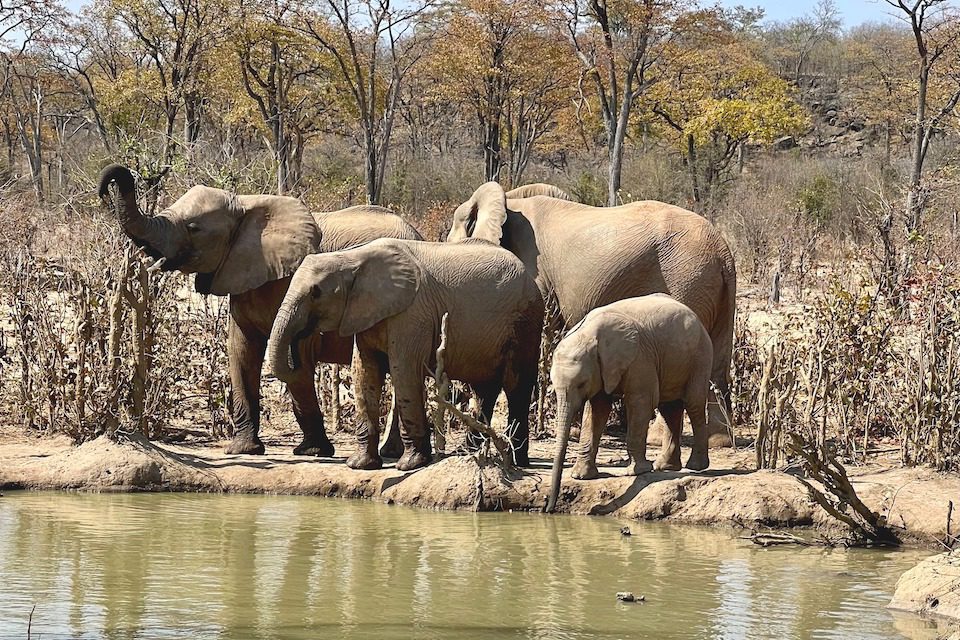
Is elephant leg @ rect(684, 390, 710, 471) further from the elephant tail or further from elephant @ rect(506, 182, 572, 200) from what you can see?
elephant @ rect(506, 182, 572, 200)

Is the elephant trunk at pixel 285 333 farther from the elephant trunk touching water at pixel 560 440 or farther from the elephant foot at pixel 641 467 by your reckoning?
the elephant foot at pixel 641 467

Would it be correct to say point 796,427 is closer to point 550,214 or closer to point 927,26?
point 550,214

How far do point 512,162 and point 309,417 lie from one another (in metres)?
27.1

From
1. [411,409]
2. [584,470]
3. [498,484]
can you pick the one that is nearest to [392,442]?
[411,409]

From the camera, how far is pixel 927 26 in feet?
79.4

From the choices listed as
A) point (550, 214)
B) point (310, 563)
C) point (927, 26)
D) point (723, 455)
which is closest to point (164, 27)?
point (927, 26)

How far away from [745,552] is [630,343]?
1.71m

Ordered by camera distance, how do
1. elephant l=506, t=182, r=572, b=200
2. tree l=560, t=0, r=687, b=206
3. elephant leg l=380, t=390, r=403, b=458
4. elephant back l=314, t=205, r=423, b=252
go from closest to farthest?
elephant leg l=380, t=390, r=403, b=458
elephant back l=314, t=205, r=423, b=252
elephant l=506, t=182, r=572, b=200
tree l=560, t=0, r=687, b=206

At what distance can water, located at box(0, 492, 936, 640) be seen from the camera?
7.38 metres

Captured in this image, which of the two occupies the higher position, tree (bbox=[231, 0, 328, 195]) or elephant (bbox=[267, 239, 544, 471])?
tree (bbox=[231, 0, 328, 195])

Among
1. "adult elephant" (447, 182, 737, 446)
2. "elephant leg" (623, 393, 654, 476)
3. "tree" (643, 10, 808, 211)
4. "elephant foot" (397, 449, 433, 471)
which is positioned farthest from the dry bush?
"tree" (643, 10, 808, 211)

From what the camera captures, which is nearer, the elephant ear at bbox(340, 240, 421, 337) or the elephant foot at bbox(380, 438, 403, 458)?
the elephant ear at bbox(340, 240, 421, 337)

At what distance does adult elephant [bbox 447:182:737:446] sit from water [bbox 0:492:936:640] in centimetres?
295

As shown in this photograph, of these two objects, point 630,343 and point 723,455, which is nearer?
point 630,343
